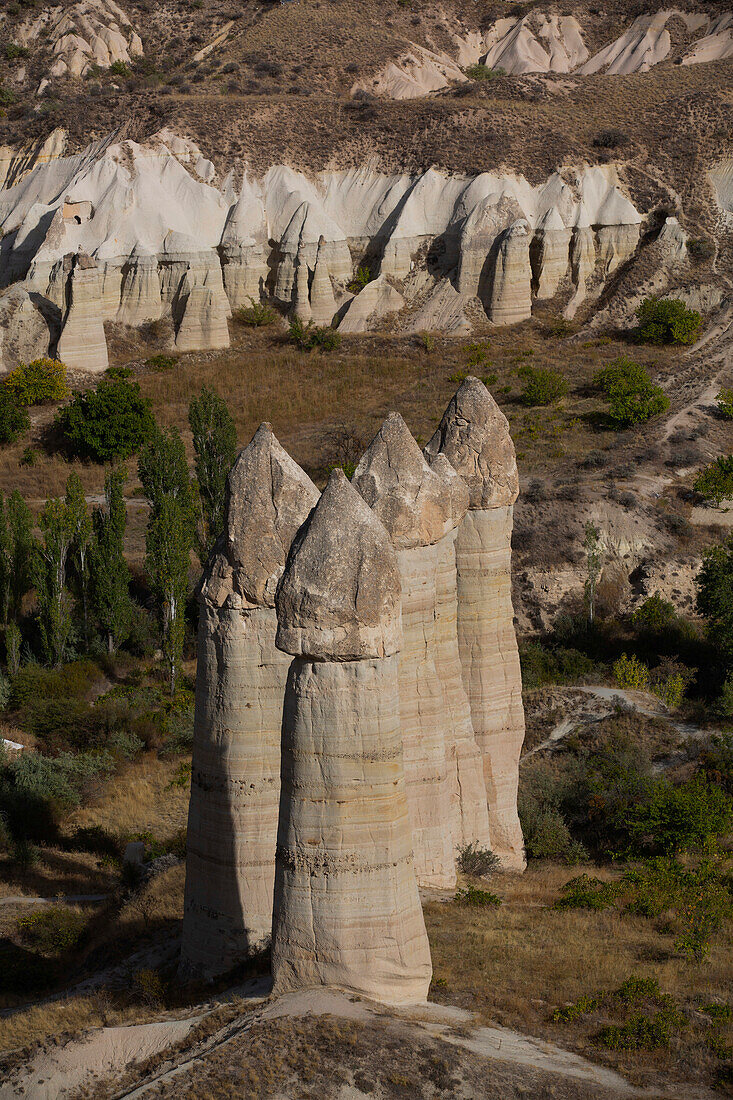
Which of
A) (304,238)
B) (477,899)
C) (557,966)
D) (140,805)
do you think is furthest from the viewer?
(304,238)

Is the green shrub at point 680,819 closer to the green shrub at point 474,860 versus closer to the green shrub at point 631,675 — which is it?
the green shrub at point 474,860

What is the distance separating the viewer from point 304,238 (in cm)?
6147

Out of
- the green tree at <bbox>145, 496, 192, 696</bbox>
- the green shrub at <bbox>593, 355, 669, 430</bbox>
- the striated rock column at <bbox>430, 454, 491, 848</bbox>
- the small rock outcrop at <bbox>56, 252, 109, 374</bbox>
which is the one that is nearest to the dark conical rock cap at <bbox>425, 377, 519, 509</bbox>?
the striated rock column at <bbox>430, 454, 491, 848</bbox>

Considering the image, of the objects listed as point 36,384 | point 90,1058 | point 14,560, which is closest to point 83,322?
point 36,384

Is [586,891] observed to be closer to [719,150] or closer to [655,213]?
[655,213]

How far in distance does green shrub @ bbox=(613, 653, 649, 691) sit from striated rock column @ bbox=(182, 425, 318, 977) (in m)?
16.7

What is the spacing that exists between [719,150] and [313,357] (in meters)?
26.4

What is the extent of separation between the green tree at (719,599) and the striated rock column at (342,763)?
20615 mm

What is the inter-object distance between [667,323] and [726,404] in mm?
9954

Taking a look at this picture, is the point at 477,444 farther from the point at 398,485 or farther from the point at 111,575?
the point at 111,575

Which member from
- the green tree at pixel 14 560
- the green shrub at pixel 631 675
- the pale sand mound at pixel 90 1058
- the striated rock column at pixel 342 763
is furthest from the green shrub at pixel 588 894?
the green tree at pixel 14 560

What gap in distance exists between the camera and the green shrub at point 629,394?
46031 mm

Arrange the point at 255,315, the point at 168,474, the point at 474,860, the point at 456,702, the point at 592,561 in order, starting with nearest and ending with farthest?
1. the point at 456,702
2. the point at 474,860
3. the point at 592,561
4. the point at 168,474
5. the point at 255,315

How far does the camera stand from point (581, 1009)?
1232cm
